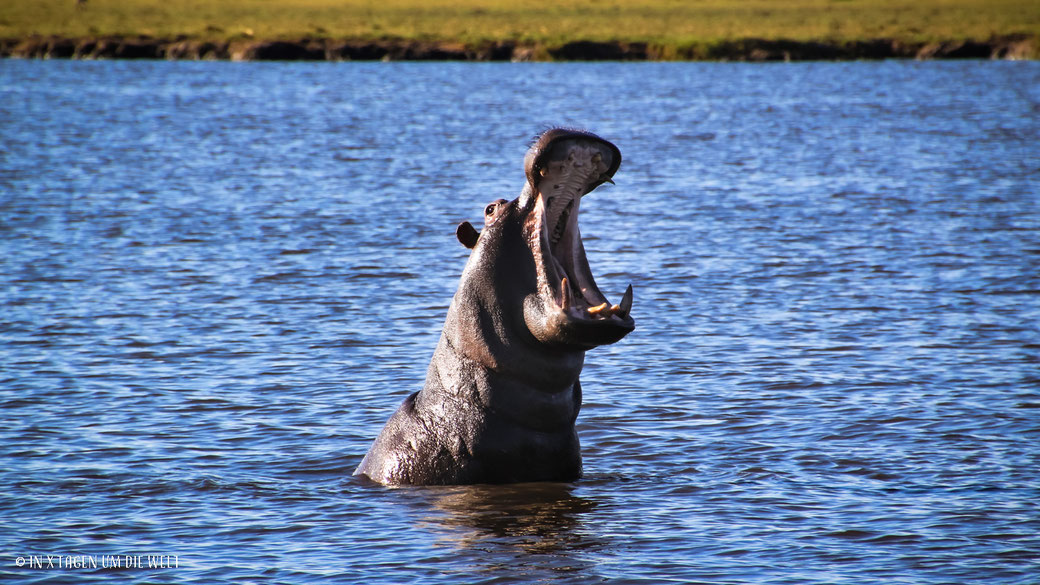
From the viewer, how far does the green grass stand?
6712 cm

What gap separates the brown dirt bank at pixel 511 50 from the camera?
207ft

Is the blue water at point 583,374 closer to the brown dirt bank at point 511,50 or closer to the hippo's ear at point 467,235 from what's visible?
the hippo's ear at point 467,235

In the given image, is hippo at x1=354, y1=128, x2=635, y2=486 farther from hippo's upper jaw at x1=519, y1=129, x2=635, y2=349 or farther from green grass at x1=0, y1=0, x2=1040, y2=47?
green grass at x1=0, y1=0, x2=1040, y2=47

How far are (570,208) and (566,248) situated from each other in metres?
0.21

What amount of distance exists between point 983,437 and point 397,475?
425 cm

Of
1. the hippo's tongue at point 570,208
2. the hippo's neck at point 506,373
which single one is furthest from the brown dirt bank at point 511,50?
the hippo's tongue at point 570,208

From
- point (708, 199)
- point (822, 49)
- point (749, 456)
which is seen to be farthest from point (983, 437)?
point (822, 49)

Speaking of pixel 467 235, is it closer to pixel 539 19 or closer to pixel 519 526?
pixel 519 526

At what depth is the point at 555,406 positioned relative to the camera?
7.56 meters

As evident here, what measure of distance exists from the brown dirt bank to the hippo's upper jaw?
56259mm

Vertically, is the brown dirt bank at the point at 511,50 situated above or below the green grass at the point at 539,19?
below

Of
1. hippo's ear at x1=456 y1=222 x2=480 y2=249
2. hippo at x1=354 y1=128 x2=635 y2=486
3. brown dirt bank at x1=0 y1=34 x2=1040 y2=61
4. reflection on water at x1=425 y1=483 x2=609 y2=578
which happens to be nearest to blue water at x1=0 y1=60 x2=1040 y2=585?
reflection on water at x1=425 y1=483 x2=609 y2=578

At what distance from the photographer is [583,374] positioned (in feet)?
40.5

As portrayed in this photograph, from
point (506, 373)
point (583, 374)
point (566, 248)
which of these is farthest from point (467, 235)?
point (583, 374)
